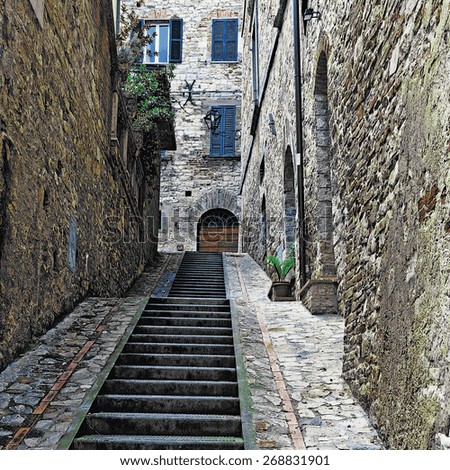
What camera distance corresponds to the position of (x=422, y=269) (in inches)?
141

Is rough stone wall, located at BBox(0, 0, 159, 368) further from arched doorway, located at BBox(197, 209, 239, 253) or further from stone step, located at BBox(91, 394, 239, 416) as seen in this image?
arched doorway, located at BBox(197, 209, 239, 253)

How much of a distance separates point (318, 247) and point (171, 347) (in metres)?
3.03

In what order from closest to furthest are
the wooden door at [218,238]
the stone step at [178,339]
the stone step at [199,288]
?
the stone step at [178,339], the stone step at [199,288], the wooden door at [218,238]

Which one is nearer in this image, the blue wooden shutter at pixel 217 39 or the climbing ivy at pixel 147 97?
the climbing ivy at pixel 147 97

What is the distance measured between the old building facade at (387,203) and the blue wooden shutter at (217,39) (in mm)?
13398

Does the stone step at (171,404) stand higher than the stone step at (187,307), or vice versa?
the stone step at (187,307)

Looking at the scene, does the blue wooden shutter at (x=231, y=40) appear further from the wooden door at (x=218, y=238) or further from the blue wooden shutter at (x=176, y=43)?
the wooden door at (x=218, y=238)

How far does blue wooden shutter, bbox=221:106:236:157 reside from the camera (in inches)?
833

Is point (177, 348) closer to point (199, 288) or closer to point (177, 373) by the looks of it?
point (177, 373)

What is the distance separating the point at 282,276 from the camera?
10.0m

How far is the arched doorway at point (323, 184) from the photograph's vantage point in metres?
8.35

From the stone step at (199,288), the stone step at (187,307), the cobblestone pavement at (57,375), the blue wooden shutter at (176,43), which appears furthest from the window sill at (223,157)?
the cobblestone pavement at (57,375)
